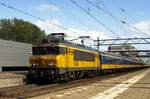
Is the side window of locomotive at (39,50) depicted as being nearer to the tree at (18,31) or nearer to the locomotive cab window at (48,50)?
the locomotive cab window at (48,50)

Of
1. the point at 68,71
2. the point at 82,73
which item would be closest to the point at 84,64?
the point at 82,73

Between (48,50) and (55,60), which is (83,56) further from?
(55,60)

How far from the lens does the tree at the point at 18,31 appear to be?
114 m

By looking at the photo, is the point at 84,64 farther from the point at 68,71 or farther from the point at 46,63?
the point at 46,63

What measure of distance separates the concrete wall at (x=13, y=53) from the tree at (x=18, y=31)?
48923 millimetres

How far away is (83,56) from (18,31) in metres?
81.9

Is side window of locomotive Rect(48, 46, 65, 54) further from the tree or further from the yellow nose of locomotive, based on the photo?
the tree

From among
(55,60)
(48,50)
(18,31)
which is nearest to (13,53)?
(48,50)

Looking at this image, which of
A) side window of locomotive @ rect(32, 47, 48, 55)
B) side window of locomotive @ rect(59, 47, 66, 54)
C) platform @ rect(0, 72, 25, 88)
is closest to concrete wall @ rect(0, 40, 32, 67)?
side window of locomotive @ rect(32, 47, 48, 55)

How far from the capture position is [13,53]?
6056 centimetres

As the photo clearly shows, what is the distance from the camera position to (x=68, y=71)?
3012 centimetres

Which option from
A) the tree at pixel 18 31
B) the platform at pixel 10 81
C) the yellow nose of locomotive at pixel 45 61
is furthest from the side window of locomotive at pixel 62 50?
the tree at pixel 18 31

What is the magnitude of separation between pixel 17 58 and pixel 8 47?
3.83 meters

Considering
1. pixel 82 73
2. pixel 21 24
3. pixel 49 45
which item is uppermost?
pixel 21 24
